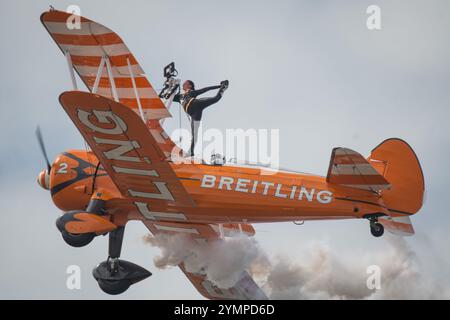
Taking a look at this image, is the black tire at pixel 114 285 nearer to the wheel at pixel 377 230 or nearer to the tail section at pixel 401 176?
the wheel at pixel 377 230

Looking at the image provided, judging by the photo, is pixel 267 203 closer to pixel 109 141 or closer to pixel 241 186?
pixel 241 186

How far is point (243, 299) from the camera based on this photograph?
57.2 ft

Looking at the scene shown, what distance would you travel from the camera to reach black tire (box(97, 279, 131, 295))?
15281 millimetres

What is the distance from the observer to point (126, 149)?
1341 cm

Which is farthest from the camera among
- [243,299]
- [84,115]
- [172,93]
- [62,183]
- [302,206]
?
[243,299]

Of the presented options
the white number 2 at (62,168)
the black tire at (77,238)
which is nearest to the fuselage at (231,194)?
the white number 2 at (62,168)

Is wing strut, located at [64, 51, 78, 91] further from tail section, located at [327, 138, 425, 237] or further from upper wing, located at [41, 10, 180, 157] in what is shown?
tail section, located at [327, 138, 425, 237]

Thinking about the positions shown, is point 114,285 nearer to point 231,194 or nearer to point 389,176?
point 231,194

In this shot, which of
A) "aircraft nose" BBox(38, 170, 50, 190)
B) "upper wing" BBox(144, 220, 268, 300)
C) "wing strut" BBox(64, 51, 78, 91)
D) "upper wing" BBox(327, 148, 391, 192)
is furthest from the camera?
"upper wing" BBox(144, 220, 268, 300)

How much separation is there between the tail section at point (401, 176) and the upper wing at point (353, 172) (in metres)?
0.30

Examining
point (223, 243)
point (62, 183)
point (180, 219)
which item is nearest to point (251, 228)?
point (223, 243)

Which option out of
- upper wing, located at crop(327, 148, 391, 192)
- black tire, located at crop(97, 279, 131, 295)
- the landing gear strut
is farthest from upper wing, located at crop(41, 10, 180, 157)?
upper wing, located at crop(327, 148, 391, 192)

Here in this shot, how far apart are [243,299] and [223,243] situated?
170 centimetres

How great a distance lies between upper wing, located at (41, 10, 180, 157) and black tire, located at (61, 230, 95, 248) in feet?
6.28
